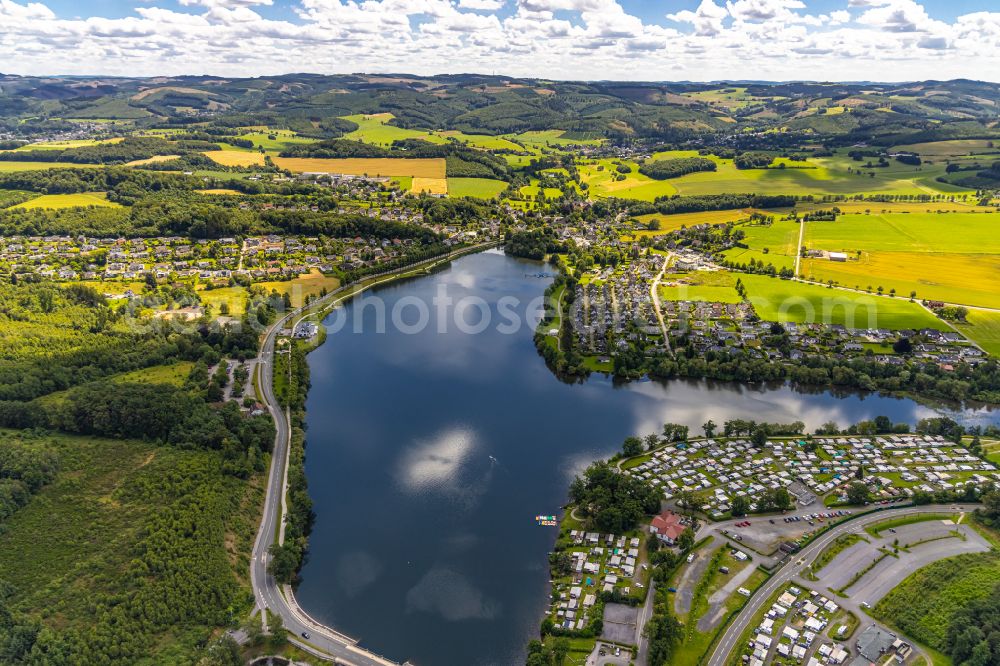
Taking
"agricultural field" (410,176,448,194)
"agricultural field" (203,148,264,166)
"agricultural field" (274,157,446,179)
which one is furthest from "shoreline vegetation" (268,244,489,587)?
"agricultural field" (203,148,264,166)

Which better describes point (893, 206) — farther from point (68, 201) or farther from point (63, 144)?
point (63, 144)

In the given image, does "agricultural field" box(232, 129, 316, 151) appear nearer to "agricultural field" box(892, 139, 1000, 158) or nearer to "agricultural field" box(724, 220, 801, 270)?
"agricultural field" box(724, 220, 801, 270)

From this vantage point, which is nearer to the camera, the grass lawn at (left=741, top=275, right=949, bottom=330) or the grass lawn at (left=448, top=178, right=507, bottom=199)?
the grass lawn at (left=741, top=275, right=949, bottom=330)

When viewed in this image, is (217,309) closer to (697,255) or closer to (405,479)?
(405,479)

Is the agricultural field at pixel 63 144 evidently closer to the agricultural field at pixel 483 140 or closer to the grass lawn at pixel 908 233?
the agricultural field at pixel 483 140

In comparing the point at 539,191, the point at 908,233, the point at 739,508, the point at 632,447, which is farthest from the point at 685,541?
the point at 539,191

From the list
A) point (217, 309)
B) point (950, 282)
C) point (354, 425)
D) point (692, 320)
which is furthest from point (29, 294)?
point (950, 282)
